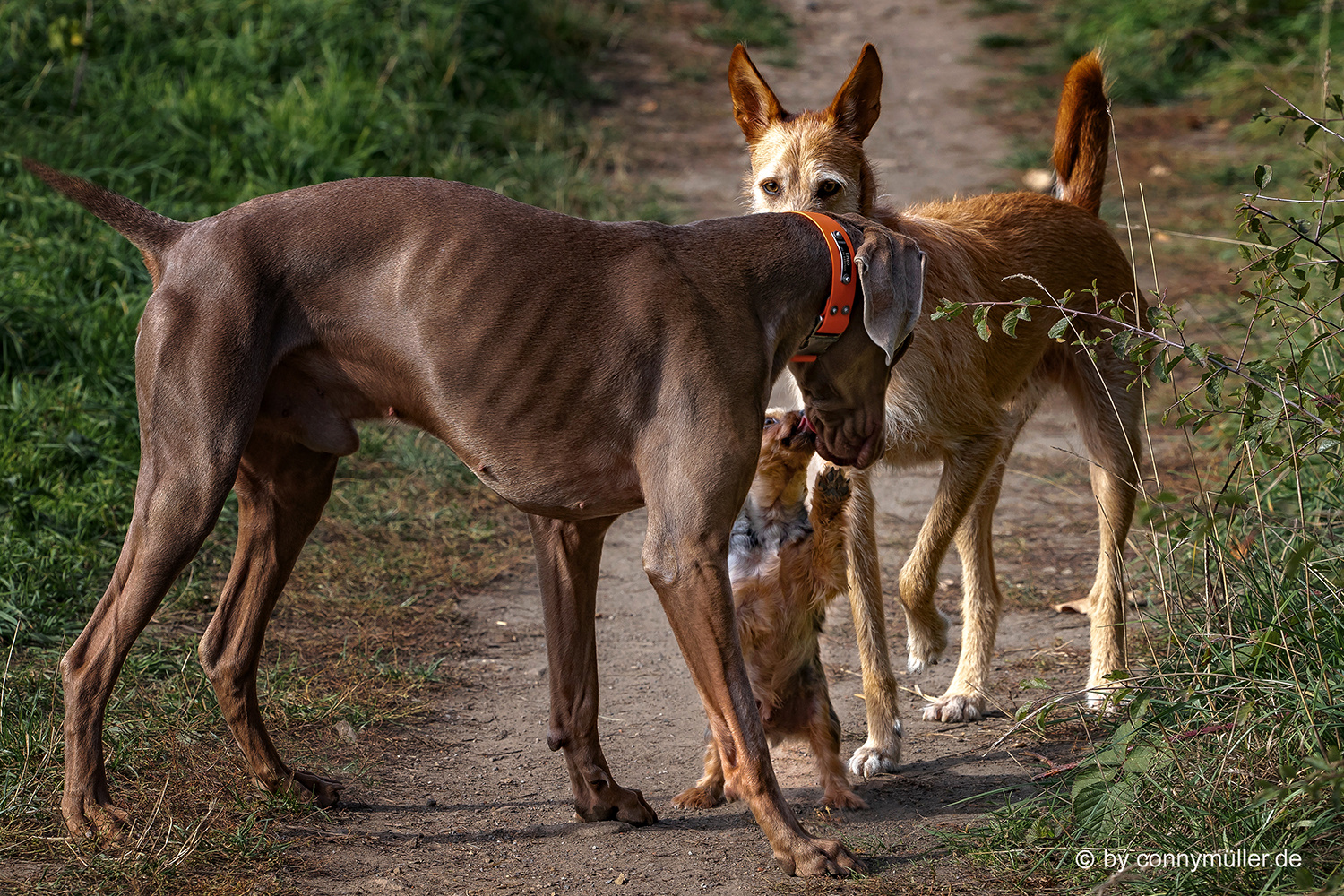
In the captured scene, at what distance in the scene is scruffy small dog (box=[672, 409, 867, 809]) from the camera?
367cm

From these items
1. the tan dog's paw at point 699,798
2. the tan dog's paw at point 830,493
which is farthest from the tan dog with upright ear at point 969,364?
the tan dog's paw at point 699,798

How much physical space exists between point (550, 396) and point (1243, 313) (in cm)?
522

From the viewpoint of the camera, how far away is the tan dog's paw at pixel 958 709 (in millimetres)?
4309

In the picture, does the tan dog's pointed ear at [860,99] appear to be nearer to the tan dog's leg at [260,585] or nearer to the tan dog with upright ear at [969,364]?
the tan dog with upright ear at [969,364]

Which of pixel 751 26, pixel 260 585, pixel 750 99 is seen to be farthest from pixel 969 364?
pixel 751 26

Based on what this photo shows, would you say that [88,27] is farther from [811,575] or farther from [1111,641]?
[1111,641]

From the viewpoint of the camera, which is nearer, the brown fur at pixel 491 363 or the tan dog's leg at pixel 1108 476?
the brown fur at pixel 491 363

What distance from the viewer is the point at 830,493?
385 cm

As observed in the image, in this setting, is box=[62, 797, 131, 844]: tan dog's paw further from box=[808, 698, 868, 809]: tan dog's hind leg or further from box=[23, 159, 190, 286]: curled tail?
box=[808, 698, 868, 809]: tan dog's hind leg

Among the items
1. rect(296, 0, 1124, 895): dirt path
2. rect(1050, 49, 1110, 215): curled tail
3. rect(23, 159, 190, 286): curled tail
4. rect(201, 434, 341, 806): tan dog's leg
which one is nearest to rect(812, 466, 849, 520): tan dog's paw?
rect(296, 0, 1124, 895): dirt path

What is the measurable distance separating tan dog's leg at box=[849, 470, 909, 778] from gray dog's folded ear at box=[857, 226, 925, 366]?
916mm

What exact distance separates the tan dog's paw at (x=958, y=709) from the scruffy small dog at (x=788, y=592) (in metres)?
0.75

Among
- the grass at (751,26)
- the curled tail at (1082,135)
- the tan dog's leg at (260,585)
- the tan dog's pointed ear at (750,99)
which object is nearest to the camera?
the tan dog's leg at (260,585)

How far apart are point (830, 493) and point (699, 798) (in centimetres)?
101
